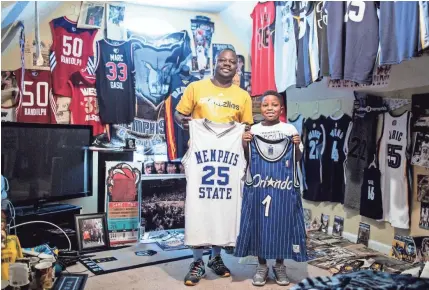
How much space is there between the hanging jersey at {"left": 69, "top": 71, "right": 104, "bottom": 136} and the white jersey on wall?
8.42 ft

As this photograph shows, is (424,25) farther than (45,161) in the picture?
No

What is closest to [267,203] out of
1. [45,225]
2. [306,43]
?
[306,43]

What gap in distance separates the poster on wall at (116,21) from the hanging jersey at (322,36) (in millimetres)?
2007

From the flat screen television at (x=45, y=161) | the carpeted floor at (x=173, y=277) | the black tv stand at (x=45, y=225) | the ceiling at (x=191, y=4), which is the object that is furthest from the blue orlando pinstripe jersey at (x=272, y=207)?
the ceiling at (x=191, y=4)

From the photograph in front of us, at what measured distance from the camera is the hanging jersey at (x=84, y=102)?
12.2 ft

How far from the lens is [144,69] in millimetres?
4062

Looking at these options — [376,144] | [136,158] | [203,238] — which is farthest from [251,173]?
[136,158]

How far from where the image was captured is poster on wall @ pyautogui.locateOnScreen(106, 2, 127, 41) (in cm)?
389

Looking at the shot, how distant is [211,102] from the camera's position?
8.66 feet

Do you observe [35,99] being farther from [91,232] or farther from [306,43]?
[306,43]

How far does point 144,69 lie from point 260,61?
1202mm

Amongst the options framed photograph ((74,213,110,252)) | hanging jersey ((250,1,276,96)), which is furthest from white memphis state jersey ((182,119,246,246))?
hanging jersey ((250,1,276,96))

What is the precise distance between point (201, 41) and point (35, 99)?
1.81 meters

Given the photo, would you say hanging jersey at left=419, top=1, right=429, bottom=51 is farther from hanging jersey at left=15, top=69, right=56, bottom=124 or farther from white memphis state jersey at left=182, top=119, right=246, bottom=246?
hanging jersey at left=15, top=69, right=56, bottom=124
